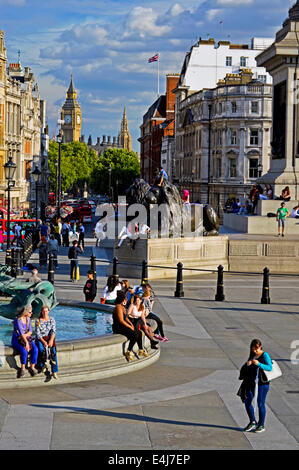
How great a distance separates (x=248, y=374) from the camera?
10.6 meters

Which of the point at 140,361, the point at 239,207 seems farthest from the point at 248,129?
the point at 140,361

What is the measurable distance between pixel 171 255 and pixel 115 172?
5800 inches

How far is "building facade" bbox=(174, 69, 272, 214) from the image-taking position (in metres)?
90.1

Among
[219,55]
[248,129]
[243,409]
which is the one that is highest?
[219,55]

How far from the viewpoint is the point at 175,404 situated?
11695mm

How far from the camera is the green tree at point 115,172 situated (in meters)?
171

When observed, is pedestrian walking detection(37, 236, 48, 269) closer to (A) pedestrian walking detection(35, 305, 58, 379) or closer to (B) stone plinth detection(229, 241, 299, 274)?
(B) stone plinth detection(229, 241, 299, 274)

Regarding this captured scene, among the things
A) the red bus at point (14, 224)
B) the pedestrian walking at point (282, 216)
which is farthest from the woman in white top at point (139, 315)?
the red bus at point (14, 224)

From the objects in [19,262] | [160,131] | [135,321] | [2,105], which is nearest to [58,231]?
[19,262]

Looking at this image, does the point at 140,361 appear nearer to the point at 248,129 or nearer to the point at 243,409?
the point at 243,409

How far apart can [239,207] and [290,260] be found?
14.0 m

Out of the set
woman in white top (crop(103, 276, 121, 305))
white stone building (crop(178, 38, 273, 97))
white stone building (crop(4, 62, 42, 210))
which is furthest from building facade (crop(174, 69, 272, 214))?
woman in white top (crop(103, 276, 121, 305))

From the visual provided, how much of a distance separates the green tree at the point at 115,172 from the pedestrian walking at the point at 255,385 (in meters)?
158

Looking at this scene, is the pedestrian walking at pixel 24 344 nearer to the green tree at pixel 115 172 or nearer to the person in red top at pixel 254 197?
the person in red top at pixel 254 197
